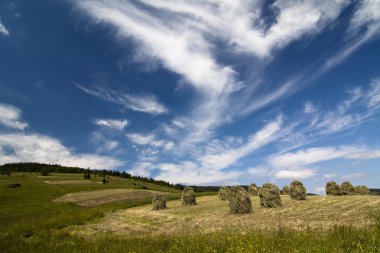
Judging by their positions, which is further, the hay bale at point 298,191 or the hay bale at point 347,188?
the hay bale at point 347,188

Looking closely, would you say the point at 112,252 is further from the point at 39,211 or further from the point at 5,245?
the point at 39,211

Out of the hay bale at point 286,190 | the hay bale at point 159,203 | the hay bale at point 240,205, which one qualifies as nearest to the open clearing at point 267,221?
the hay bale at point 240,205

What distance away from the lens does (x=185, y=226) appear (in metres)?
22.5

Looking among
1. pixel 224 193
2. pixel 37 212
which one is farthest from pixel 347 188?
Result: pixel 37 212

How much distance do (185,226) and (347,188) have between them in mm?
33852

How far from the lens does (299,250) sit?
402 inches

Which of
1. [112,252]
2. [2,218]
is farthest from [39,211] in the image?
[112,252]

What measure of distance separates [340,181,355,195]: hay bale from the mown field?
37.6ft

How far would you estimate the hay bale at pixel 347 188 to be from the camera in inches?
1850

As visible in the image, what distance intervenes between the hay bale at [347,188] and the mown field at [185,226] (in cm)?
1145

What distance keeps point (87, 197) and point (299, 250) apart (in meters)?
67.1

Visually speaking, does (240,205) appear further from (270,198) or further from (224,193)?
(224,193)

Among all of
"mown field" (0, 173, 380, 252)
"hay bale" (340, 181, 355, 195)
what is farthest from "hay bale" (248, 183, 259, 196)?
"mown field" (0, 173, 380, 252)

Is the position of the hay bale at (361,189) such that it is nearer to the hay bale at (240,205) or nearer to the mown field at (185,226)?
the mown field at (185,226)
